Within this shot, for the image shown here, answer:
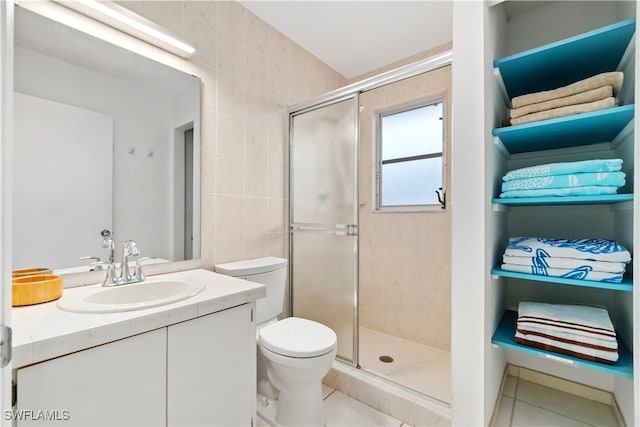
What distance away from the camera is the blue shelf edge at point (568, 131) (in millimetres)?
1073

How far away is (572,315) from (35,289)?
2.10 m

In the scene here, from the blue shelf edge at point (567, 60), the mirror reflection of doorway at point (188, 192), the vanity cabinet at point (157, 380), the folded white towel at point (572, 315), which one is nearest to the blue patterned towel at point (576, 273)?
the folded white towel at point (572, 315)

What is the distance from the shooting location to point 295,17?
2049mm

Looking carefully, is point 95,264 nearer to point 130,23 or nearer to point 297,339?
point 297,339

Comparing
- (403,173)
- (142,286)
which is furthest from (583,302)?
(142,286)

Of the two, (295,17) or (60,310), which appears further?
(295,17)

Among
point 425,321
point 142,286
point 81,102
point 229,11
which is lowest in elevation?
point 425,321

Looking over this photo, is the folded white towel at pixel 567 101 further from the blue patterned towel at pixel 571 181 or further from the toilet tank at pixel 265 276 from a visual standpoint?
the toilet tank at pixel 265 276

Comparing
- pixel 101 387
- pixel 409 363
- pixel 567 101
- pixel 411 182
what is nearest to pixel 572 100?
pixel 567 101

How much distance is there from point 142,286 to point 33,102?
2.93 ft

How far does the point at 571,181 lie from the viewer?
3.75 feet

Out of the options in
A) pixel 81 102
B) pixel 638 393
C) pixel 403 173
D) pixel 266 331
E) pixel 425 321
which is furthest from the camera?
pixel 403 173

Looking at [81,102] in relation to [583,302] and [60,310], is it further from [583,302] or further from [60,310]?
[583,302]

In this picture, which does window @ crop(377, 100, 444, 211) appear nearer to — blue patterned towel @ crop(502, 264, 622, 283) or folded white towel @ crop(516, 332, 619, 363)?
blue patterned towel @ crop(502, 264, 622, 283)
